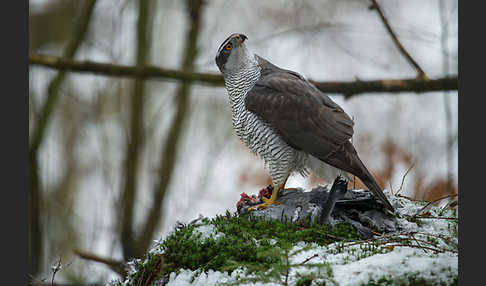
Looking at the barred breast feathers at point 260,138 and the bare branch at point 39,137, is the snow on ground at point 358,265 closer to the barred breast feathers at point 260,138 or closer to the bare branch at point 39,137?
the barred breast feathers at point 260,138

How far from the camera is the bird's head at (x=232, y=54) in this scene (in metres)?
4.10

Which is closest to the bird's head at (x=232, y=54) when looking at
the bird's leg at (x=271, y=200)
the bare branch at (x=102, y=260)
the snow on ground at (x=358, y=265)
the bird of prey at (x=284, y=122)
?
the bird of prey at (x=284, y=122)

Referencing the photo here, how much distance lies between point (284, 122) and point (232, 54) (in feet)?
2.72

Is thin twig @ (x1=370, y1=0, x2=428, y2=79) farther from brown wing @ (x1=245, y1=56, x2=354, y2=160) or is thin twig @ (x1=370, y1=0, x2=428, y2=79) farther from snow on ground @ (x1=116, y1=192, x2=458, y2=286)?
snow on ground @ (x1=116, y1=192, x2=458, y2=286)

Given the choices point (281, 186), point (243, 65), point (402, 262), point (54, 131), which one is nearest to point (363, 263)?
point (402, 262)

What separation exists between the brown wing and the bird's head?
0.28m

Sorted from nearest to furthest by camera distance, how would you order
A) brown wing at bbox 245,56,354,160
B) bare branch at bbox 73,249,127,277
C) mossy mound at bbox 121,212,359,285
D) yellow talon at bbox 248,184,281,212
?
mossy mound at bbox 121,212,359,285, yellow talon at bbox 248,184,281,212, brown wing at bbox 245,56,354,160, bare branch at bbox 73,249,127,277

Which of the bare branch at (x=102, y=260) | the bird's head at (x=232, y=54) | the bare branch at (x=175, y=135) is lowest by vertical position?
the bare branch at (x=102, y=260)

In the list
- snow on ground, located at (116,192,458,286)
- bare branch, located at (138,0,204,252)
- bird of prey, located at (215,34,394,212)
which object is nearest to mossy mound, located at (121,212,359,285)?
snow on ground, located at (116,192,458,286)

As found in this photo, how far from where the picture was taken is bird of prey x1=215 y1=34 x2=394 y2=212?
148 inches

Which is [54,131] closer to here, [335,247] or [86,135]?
[86,135]

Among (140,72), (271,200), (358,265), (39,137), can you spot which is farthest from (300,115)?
(39,137)

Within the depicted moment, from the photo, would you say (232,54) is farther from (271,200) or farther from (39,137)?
(39,137)

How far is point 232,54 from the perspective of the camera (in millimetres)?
4148
